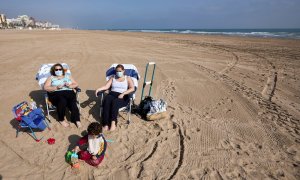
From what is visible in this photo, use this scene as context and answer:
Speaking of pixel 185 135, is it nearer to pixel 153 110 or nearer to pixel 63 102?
pixel 153 110

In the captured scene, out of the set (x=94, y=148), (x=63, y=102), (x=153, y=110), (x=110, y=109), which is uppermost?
(x=63, y=102)

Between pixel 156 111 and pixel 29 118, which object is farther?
pixel 156 111

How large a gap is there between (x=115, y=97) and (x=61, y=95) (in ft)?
3.46

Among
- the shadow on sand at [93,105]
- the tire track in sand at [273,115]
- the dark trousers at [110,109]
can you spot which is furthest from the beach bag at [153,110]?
the tire track in sand at [273,115]

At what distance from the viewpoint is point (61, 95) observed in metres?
4.74

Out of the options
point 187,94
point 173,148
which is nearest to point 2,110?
point 173,148

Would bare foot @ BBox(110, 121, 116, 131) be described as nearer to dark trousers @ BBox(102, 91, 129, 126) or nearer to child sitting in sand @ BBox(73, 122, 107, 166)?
dark trousers @ BBox(102, 91, 129, 126)

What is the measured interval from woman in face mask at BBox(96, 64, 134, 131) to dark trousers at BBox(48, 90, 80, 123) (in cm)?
54

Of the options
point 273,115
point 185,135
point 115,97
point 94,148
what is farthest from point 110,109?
point 273,115

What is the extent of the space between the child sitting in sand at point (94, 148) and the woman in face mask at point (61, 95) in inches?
47.2

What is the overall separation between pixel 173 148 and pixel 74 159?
1.65 meters

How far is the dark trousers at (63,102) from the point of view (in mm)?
4711

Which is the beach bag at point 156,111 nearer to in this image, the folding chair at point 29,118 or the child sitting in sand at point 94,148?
the child sitting in sand at point 94,148

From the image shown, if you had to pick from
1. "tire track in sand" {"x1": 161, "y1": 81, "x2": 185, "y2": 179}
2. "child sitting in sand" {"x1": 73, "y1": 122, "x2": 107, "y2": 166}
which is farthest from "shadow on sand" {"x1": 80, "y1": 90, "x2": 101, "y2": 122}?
"tire track in sand" {"x1": 161, "y1": 81, "x2": 185, "y2": 179}
